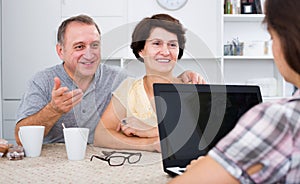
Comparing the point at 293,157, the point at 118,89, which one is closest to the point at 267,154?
the point at 293,157

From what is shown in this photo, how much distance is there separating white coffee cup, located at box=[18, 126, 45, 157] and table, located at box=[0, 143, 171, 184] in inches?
1.1

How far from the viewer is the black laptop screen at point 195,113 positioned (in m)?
1.21

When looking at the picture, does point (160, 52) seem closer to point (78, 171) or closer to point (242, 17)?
point (78, 171)

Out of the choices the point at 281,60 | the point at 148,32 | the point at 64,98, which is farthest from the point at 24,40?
the point at 281,60

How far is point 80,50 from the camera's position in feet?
6.75

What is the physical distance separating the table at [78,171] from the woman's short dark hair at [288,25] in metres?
0.56

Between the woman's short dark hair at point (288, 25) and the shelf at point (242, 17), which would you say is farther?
the shelf at point (242, 17)

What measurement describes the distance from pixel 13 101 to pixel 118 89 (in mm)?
→ 1808

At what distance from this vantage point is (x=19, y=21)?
11.0 feet

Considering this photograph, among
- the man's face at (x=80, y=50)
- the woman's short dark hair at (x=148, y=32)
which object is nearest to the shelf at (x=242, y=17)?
the man's face at (x=80, y=50)

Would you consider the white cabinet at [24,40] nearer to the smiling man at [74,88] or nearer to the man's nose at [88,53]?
the smiling man at [74,88]

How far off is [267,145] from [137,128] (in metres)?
0.97

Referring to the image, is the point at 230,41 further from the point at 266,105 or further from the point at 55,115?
the point at 266,105

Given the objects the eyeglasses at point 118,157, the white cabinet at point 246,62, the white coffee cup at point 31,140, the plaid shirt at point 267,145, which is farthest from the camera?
the white cabinet at point 246,62
